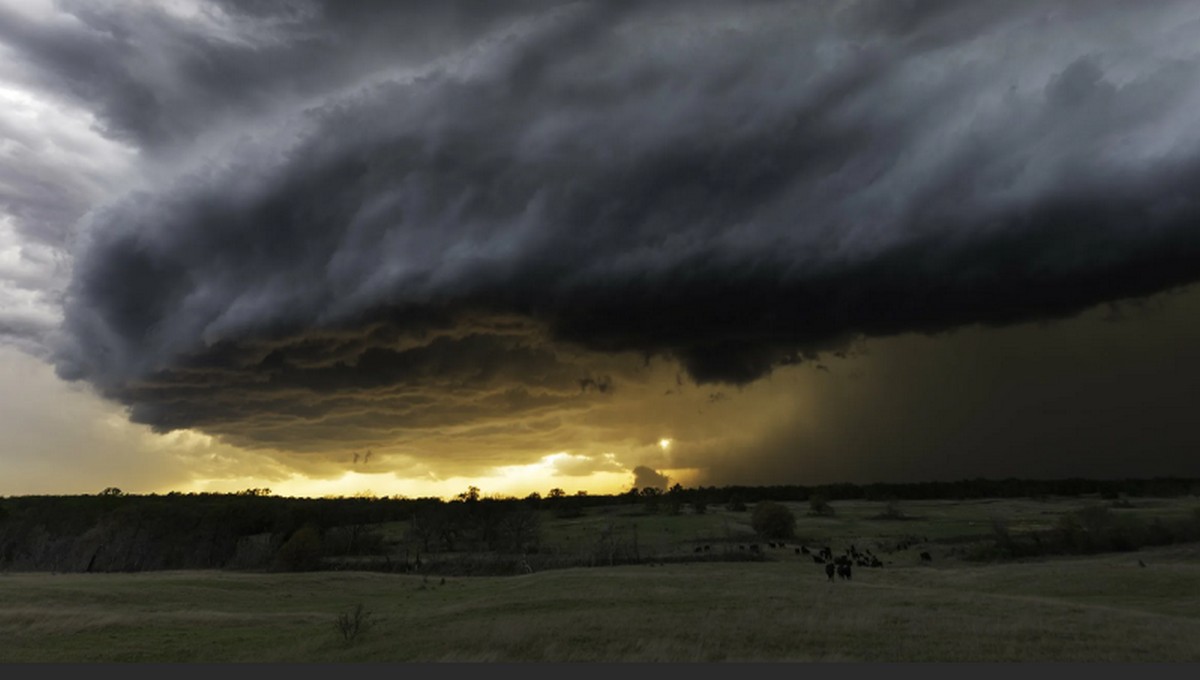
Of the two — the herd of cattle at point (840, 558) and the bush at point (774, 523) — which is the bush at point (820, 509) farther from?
the herd of cattle at point (840, 558)

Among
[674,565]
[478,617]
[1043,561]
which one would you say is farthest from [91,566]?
[1043,561]

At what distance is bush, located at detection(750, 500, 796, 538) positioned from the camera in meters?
134

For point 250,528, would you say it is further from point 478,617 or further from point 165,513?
point 478,617

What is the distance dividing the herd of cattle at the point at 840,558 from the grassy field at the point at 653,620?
6.59 ft

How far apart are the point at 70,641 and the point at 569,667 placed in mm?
30549

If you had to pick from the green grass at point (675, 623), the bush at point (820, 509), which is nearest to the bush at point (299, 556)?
the green grass at point (675, 623)

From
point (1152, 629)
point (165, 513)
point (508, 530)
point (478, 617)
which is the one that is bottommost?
point (1152, 629)

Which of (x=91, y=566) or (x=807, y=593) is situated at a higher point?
(x=91, y=566)

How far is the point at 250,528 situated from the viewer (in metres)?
169

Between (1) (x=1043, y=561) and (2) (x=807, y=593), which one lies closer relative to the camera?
(2) (x=807, y=593)

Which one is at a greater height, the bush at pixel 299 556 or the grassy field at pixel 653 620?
the bush at pixel 299 556

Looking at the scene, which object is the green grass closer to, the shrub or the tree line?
the shrub

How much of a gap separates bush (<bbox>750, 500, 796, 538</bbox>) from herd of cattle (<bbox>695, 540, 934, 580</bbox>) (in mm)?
11480

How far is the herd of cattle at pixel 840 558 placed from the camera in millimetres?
69062
